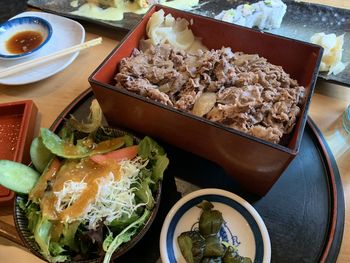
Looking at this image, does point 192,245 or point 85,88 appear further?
point 85,88

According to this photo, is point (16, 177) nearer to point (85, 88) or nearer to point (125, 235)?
point (125, 235)

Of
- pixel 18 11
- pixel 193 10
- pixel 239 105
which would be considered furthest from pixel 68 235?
pixel 18 11

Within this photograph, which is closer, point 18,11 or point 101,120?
point 101,120

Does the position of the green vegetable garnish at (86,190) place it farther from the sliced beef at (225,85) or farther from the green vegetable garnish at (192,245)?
the sliced beef at (225,85)

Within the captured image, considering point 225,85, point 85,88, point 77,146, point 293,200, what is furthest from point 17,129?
point 293,200

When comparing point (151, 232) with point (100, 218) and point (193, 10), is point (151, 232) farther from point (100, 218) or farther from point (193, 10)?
point (193, 10)

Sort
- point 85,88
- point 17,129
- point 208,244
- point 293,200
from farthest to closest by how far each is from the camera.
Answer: point 85,88 → point 17,129 → point 293,200 → point 208,244

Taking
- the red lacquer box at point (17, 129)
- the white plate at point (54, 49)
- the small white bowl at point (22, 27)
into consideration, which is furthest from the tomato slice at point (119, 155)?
the small white bowl at point (22, 27)
